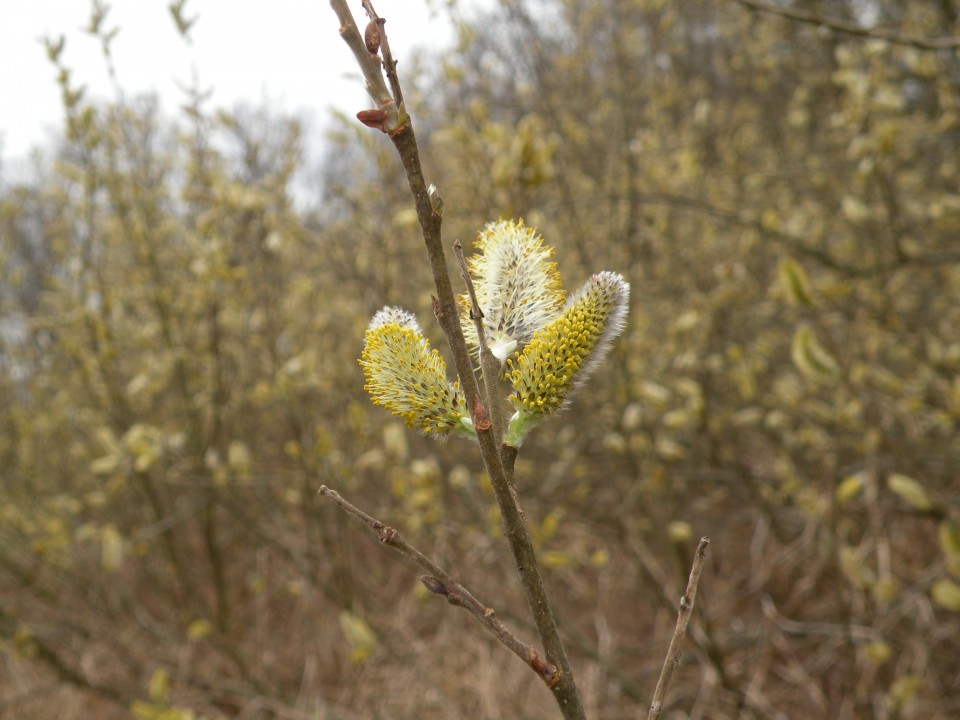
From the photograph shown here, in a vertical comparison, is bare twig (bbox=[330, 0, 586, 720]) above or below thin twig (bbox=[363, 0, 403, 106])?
below

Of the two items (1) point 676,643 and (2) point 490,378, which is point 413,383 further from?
(1) point 676,643

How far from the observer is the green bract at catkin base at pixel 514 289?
78 cm

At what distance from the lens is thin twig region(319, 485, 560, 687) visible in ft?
2.10

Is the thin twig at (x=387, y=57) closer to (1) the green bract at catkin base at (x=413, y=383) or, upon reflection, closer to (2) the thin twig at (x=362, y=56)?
(2) the thin twig at (x=362, y=56)

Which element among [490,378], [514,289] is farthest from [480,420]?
[514,289]

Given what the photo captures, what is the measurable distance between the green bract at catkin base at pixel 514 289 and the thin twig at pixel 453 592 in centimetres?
21

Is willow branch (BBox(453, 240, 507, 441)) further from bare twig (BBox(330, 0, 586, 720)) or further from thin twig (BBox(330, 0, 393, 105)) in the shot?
thin twig (BBox(330, 0, 393, 105))

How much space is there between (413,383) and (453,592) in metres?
0.19

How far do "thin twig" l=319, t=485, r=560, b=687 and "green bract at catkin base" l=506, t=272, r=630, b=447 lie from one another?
13 cm

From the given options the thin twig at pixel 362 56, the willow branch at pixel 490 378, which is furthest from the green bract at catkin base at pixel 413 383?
the thin twig at pixel 362 56

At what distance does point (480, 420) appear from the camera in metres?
0.64

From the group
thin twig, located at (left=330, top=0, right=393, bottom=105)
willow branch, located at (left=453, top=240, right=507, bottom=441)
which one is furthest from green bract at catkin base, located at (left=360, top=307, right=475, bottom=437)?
thin twig, located at (left=330, top=0, right=393, bottom=105)

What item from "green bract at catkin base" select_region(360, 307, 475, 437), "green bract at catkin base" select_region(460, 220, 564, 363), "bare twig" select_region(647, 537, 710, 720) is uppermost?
"green bract at catkin base" select_region(460, 220, 564, 363)

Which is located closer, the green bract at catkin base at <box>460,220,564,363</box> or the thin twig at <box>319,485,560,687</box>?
the thin twig at <box>319,485,560,687</box>
